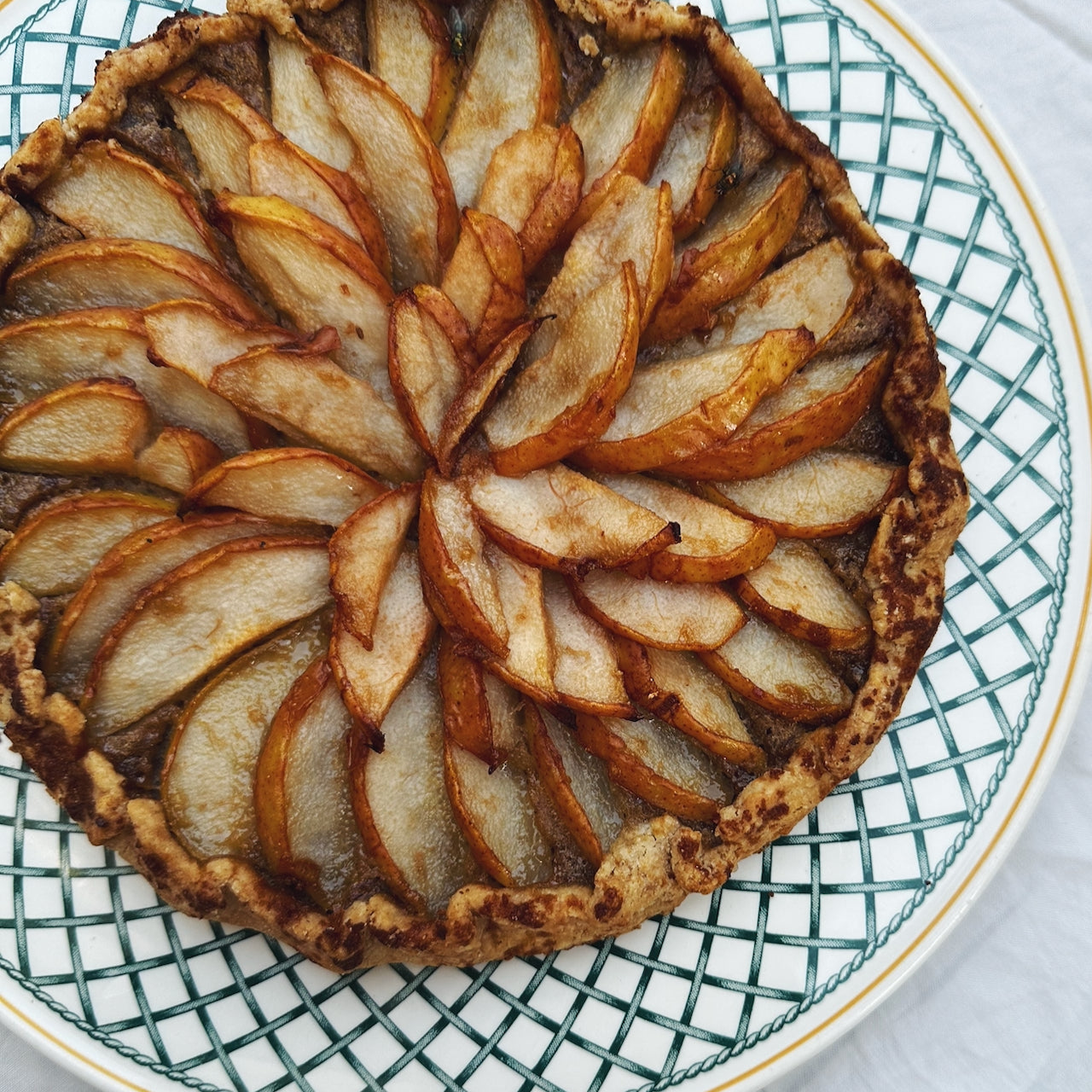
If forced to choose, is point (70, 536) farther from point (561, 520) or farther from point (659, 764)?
point (659, 764)

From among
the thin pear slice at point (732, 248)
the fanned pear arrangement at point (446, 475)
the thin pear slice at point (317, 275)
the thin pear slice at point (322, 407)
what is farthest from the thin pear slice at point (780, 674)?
the thin pear slice at point (317, 275)

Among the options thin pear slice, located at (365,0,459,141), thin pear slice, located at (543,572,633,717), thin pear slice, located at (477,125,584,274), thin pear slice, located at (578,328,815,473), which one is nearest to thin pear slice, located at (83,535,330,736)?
thin pear slice, located at (543,572,633,717)

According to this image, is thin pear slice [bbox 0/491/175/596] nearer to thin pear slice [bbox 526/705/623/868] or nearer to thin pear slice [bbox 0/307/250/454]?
thin pear slice [bbox 0/307/250/454]

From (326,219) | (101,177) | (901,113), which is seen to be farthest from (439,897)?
(901,113)

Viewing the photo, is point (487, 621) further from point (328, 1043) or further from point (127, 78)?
point (127, 78)

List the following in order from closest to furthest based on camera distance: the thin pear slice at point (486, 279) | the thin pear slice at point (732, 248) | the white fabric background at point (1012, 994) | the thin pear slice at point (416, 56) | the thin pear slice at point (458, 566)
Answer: the thin pear slice at point (458, 566), the thin pear slice at point (486, 279), the thin pear slice at point (732, 248), the thin pear slice at point (416, 56), the white fabric background at point (1012, 994)

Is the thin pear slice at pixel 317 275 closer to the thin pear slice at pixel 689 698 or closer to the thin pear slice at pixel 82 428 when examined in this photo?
the thin pear slice at pixel 82 428
